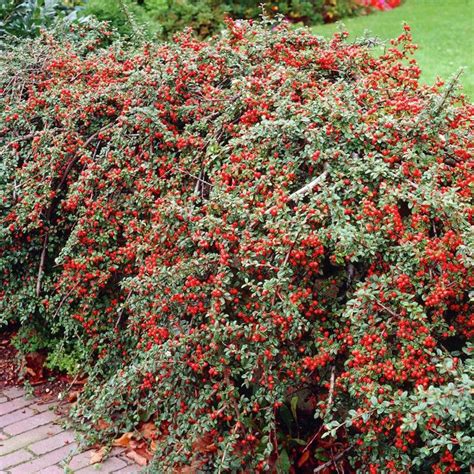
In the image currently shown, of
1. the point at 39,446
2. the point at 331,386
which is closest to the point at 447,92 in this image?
the point at 331,386

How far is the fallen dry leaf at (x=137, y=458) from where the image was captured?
11.7 feet

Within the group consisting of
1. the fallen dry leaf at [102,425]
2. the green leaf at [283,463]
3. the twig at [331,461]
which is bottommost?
the fallen dry leaf at [102,425]

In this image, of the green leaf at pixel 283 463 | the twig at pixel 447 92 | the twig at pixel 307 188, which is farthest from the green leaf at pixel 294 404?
the twig at pixel 447 92

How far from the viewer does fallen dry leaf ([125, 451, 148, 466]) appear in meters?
3.55

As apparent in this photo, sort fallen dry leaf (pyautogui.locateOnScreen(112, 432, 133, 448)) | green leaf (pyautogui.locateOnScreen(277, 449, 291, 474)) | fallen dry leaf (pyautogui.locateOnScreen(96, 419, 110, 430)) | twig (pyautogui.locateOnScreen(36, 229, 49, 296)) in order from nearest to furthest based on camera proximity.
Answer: green leaf (pyautogui.locateOnScreen(277, 449, 291, 474)), fallen dry leaf (pyautogui.locateOnScreen(112, 432, 133, 448)), fallen dry leaf (pyautogui.locateOnScreen(96, 419, 110, 430)), twig (pyautogui.locateOnScreen(36, 229, 49, 296))

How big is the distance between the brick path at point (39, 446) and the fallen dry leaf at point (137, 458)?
0.02 meters

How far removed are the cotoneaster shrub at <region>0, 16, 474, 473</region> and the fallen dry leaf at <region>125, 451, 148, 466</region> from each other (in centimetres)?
11

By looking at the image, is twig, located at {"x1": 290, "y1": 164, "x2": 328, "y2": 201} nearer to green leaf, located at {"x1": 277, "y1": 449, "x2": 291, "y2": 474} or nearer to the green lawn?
green leaf, located at {"x1": 277, "y1": 449, "x2": 291, "y2": 474}

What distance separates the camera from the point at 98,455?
142 inches

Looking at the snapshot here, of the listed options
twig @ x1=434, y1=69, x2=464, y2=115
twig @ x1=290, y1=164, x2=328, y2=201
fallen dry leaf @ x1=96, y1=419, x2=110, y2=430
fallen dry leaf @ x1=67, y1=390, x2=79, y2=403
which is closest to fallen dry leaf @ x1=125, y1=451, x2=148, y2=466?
fallen dry leaf @ x1=96, y1=419, x2=110, y2=430

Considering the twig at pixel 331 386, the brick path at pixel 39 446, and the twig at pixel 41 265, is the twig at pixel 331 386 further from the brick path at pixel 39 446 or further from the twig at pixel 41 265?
the twig at pixel 41 265

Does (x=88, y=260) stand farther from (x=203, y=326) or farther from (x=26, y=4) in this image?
(x=26, y=4)

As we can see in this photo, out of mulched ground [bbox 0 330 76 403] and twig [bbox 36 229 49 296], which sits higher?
twig [bbox 36 229 49 296]

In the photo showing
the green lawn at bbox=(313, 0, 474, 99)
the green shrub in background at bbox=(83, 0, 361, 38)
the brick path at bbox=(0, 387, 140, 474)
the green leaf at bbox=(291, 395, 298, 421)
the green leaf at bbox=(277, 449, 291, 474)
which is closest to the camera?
the green leaf at bbox=(277, 449, 291, 474)
